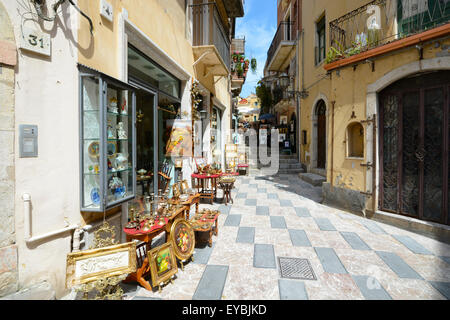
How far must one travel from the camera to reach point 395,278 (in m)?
2.73

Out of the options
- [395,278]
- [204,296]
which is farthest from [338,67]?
[204,296]

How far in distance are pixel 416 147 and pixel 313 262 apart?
333 centimetres

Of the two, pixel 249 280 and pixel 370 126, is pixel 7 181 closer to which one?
pixel 249 280

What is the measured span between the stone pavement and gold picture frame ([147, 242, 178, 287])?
150 millimetres

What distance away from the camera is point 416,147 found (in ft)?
14.2

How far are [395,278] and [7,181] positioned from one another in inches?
175

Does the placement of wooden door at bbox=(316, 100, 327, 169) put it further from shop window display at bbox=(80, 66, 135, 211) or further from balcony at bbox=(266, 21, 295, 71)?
shop window display at bbox=(80, 66, 135, 211)

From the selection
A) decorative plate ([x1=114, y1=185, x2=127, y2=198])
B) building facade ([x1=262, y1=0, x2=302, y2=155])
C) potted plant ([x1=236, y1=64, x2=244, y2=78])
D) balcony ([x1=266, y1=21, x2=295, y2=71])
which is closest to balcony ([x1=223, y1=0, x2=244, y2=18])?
potted plant ([x1=236, y1=64, x2=244, y2=78])

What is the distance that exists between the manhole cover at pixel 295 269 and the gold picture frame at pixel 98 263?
1910 mm

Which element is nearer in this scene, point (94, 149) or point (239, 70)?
point (94, 149)

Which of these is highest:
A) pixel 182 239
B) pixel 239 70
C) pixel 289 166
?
pixel 239 70

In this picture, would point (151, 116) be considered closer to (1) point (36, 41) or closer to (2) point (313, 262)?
(1) point (36, 41)

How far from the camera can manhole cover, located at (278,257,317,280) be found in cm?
278

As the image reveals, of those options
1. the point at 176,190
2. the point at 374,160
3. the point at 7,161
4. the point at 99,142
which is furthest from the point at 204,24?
the point at 7,161
